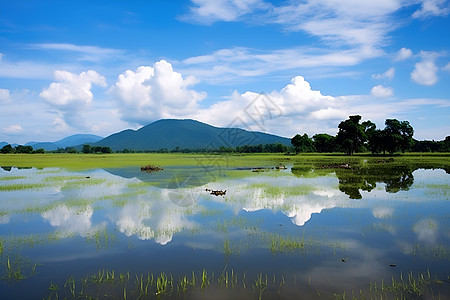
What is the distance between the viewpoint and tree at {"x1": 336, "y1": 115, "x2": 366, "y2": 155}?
9444cm

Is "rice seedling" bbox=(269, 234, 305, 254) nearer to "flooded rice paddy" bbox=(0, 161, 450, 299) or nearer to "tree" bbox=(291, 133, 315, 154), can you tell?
"flooded rice paddy" bbox=(0, 161, 450, 299)

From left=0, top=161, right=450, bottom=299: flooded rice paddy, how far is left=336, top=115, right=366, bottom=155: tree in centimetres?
7729

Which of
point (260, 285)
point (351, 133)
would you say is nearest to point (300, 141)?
point (351, 133)

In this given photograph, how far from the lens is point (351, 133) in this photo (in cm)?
9594

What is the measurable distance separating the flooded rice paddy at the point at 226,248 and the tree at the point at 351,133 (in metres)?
77.3

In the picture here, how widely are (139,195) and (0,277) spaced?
1447 cm

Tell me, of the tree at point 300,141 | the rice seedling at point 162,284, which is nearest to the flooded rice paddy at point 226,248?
the rice seedling at point 162,284

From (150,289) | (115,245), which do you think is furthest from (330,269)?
(115,245)

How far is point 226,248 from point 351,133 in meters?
93.4

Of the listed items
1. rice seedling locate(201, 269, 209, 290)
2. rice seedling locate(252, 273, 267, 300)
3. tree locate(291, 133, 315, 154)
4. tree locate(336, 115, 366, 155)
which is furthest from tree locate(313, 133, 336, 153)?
rice seedling locate(201, 269, 209, 290)

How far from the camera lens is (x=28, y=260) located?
10.6 m

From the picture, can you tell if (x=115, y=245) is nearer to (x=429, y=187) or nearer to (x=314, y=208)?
(x=314, y=208)

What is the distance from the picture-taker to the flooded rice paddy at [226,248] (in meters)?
8.42

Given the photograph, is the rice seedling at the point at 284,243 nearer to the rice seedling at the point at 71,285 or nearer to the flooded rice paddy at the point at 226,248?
the flooded rice paddy at the point at 226,248
